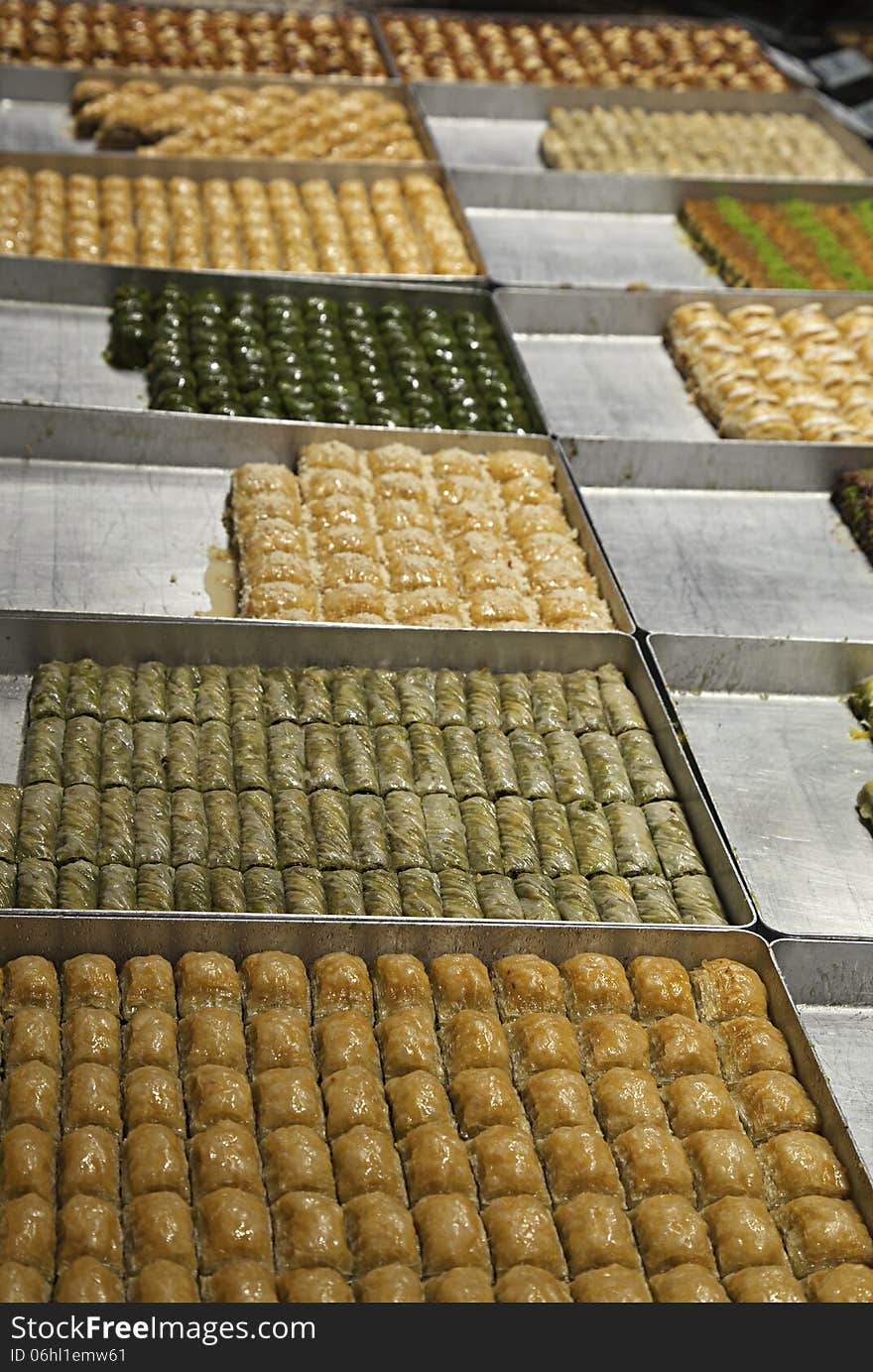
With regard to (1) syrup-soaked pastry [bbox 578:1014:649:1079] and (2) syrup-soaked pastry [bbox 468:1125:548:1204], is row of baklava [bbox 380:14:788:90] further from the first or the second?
(2) syrup-soaked pastry [bbox 468:1125:548:1204]

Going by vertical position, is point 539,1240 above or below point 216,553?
above

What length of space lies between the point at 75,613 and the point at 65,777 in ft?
2.52

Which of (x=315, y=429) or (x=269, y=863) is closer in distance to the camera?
(x=269, y=863)

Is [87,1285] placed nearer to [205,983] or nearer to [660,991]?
[205,983]

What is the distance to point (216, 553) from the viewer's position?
273 inches

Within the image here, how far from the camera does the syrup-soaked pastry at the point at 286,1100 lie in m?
4.39

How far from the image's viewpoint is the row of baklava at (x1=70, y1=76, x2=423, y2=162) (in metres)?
10.2

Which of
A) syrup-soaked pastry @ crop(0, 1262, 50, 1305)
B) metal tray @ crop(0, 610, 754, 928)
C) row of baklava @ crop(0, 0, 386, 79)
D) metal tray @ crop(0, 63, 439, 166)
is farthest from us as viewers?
row of baklava @ crop(0, 0, 386, 79)

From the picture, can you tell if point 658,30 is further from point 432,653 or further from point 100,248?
point 432,653

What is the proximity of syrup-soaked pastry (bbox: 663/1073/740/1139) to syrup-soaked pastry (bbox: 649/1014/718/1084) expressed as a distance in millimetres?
54

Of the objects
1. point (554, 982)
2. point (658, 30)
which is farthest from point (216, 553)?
point (658, 30)

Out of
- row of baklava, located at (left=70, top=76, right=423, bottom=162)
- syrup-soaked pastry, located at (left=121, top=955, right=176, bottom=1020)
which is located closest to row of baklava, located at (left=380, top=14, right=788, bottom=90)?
row of baklava, located at (left=70, top=76, right=423, bottom=162)

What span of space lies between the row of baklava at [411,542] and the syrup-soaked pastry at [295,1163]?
250 cm

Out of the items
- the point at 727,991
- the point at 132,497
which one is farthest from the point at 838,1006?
the point at 132,497
